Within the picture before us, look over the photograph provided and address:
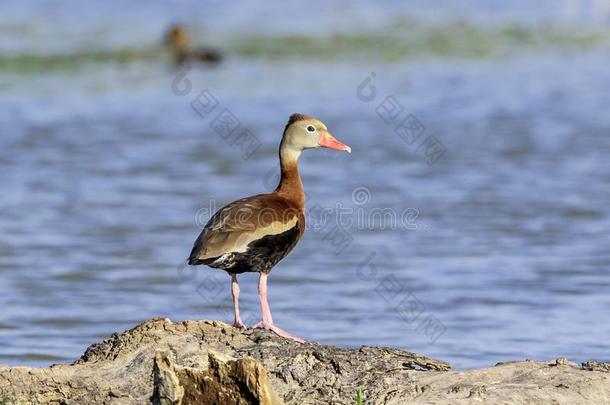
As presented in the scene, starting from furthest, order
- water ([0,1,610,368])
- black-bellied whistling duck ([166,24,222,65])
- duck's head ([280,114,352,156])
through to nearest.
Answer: black-bellied whistling duck ([166,24,222,65]) → water ([0,1,610,368]) → duck's head ([280,114,352,156])

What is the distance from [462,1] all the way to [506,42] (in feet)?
18.3

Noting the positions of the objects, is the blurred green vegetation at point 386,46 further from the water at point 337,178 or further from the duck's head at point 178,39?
the duck's head at point 178,39

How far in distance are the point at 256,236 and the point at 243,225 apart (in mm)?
121

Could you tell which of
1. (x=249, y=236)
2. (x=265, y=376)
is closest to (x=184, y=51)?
(x=249, y=236)

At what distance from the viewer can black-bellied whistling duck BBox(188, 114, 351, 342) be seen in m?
7.39

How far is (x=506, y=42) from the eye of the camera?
88.0 feet

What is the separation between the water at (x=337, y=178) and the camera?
10297mm

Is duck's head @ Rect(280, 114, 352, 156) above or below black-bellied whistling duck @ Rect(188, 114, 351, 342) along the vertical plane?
above

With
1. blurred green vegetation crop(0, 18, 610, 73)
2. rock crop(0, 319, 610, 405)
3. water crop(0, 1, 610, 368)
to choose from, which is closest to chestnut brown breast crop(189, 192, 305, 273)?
rock crop(0, 319, 610, 405)

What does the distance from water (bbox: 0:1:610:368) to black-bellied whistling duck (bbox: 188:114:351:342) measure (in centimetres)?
169

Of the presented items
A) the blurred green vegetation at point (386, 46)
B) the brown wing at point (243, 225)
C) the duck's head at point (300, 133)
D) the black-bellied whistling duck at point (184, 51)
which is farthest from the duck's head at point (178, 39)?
the brown wing at point (243, 225)

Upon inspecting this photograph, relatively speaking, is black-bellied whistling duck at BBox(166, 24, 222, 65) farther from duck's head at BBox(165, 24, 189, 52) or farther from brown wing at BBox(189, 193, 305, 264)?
brown wing at BBox(189, 193, 305, 264)

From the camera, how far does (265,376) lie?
5.69 meters

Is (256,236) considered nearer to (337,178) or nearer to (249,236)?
(249,236)
